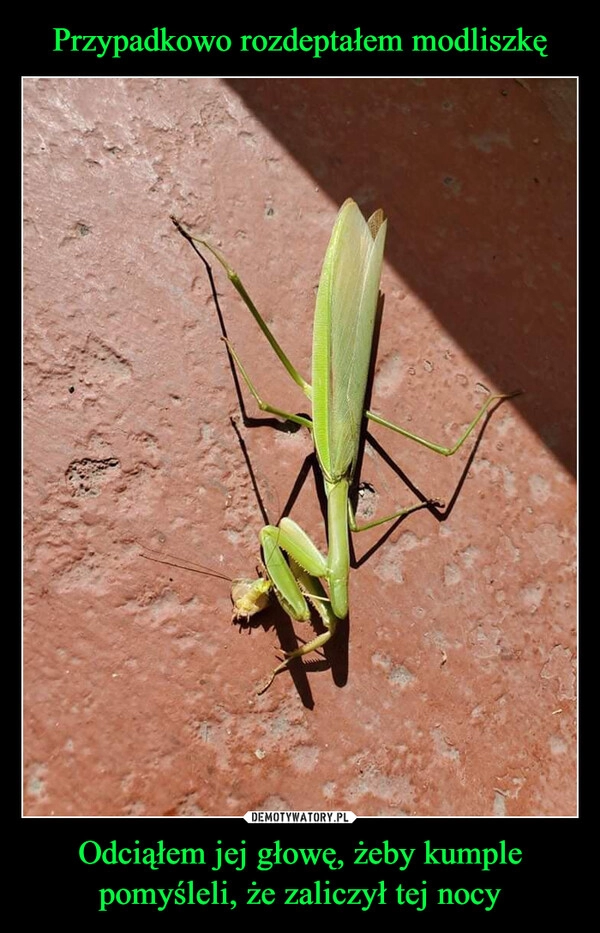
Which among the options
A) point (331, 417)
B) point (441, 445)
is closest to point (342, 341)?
point (331, 417)

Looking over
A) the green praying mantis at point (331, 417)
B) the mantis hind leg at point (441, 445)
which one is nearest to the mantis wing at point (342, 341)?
the green praying mantis at point (331, 417)

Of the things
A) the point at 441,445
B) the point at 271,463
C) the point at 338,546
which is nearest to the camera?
the point at 338,546

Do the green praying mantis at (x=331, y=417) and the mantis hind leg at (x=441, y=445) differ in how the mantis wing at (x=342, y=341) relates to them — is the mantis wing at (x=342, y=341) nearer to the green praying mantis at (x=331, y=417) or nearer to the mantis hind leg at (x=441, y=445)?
the green praying mantis at (x=331, y=417)

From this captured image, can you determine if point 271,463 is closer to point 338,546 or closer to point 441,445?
point 338,546

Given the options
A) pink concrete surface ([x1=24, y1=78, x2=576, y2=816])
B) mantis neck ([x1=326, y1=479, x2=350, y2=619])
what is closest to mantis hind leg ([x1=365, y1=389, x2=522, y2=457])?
pink concrete surface ([x1=24, y1=78, x2=576, y2=816])

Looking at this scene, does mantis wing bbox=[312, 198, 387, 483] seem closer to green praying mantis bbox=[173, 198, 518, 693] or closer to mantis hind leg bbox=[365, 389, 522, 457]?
green praying mantis bbox=[173, 198, 518, 693]

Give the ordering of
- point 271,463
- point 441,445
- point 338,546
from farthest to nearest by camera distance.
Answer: point 441,445, point 271,463, point 338,546
